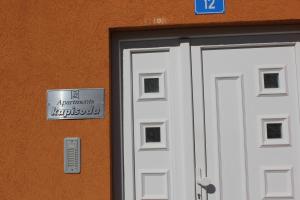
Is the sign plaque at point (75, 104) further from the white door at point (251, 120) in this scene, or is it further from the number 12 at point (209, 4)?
the number 12 at point (209, 4)

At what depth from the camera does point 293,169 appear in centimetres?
373

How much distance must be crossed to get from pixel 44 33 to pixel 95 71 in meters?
0.60

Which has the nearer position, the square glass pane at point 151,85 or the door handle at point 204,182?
the door handle at point 204,182

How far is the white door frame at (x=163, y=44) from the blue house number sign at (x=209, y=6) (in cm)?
20

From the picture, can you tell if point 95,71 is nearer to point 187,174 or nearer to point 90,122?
Answer: point 90,122

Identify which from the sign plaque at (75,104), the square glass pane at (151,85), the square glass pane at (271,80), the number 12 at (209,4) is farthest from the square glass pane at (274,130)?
the sign plaque at (75,104)

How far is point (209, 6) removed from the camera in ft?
12.3

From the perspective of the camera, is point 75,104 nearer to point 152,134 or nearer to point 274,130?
point 152,134

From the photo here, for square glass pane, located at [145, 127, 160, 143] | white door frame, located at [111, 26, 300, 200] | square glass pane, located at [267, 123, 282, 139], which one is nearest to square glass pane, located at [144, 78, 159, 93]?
white door frame, located at [111, 26, 300, 200]

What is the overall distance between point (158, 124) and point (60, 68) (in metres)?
1.04

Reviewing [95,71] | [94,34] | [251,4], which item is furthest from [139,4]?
[251,4]

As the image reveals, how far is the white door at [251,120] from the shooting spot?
3.74m

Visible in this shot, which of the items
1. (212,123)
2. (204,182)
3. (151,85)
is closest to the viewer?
(204,182)

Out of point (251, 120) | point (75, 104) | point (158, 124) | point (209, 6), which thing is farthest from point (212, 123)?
point (75, 104)
